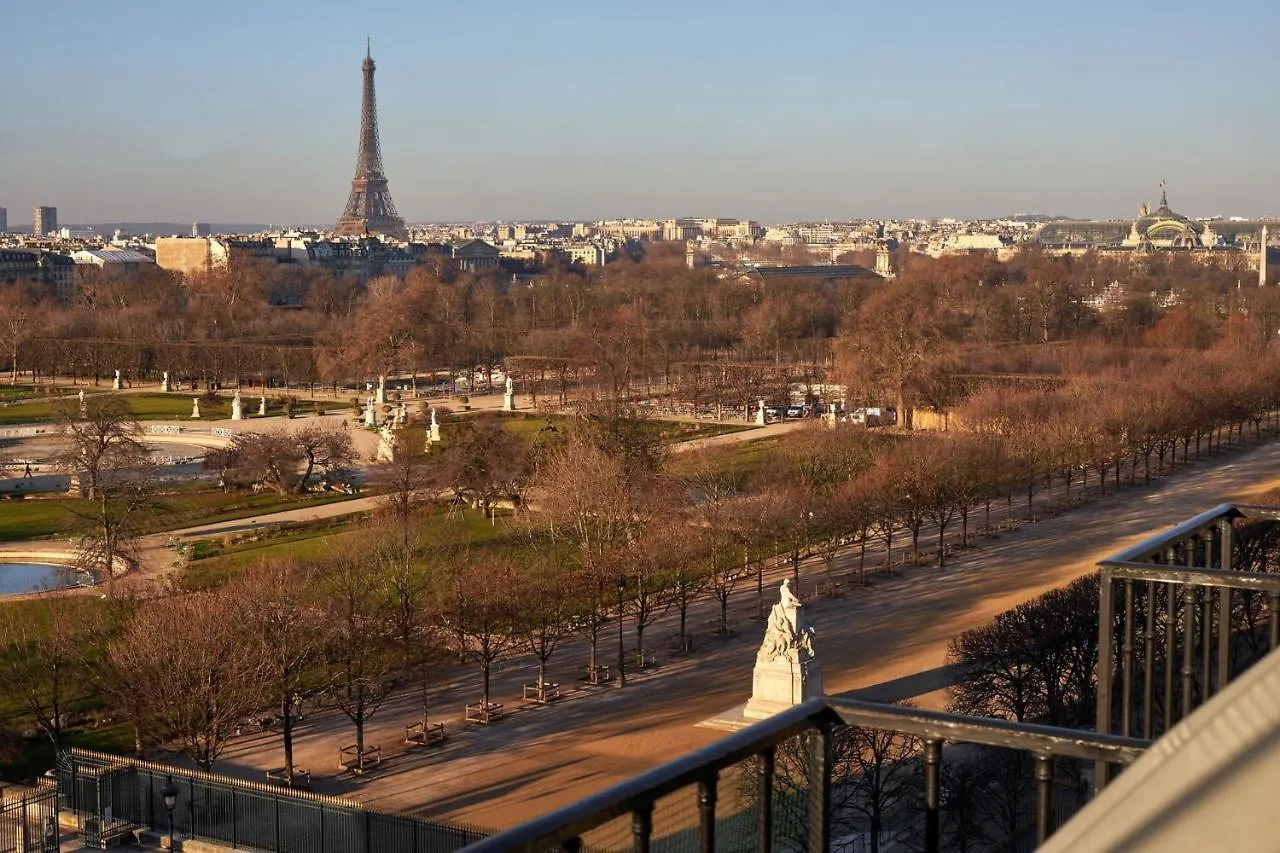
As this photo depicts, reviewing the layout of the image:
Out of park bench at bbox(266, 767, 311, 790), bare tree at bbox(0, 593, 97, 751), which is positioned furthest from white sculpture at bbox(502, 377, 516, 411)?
park bench at bbox(266, 767, 311, 790)

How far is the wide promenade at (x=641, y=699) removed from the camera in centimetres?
1584

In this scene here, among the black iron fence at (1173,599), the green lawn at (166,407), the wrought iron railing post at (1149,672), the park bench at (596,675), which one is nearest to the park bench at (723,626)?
the park bench at (596,675)

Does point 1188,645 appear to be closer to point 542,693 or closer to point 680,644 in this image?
point 542,693

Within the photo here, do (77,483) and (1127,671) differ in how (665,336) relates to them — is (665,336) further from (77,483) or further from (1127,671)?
(1127,671)

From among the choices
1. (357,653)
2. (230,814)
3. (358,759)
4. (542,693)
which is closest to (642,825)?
(230,814)

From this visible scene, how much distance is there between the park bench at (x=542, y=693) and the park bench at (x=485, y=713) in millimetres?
564

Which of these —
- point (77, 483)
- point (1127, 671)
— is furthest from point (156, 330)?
point (1127, 671)

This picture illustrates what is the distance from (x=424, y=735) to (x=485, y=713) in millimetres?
987

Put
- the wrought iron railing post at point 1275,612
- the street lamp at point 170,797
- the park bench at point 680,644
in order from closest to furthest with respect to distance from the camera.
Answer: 1. the wrought iron railing post at point 1275,612
2. the street lamp at point 170,797
3. the park bench at point 680,644

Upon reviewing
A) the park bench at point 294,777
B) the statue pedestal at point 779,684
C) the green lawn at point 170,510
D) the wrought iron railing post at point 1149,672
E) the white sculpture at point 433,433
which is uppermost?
the wrought iron railing post at point 1149,672

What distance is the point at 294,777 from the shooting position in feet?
52.5

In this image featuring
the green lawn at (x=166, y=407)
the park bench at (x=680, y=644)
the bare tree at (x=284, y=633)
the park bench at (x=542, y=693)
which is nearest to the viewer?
the bare tree at (x=284, y=633)

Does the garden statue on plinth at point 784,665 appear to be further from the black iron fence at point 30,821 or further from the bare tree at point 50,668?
the bare tree at point 50,668

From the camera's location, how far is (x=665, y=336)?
68.1 meters
